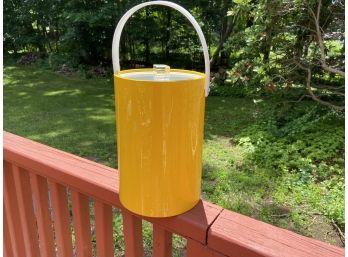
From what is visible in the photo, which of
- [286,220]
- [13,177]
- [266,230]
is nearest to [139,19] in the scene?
[286,220]

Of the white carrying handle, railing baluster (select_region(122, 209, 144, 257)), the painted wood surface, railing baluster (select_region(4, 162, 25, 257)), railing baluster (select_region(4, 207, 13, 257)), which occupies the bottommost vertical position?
railing baluster (select_region(4, 207, 13, 257))

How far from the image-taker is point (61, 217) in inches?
43.8

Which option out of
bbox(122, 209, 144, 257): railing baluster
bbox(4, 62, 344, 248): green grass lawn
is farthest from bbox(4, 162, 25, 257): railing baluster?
bbox(4, 62, 344, 248): green grass lawn

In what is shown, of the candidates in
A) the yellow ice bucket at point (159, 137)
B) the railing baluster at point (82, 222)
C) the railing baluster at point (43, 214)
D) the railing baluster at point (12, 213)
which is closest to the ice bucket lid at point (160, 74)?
the yellow ice bucket at point (159, 137)

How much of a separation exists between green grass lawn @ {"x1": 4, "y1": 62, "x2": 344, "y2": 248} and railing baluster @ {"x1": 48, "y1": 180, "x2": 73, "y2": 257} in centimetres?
155

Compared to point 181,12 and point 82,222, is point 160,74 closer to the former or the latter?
point 181,12

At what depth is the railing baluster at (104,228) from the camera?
0.96 m

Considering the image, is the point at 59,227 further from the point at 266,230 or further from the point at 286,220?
the point at 286,220

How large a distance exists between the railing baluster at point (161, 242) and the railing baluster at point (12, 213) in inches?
26.0

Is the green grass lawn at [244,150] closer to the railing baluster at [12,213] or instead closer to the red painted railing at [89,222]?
the railing baluster at [12,213]

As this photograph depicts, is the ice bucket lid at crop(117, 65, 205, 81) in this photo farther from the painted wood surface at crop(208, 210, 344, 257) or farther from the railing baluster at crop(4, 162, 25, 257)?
the railing baluster at crop(4, 162, 25, 257)

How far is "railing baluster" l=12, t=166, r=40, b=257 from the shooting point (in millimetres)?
1191

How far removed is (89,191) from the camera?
92 centimetres

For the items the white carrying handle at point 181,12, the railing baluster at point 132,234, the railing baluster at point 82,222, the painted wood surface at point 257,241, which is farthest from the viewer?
the railing baluster at point 82,222
